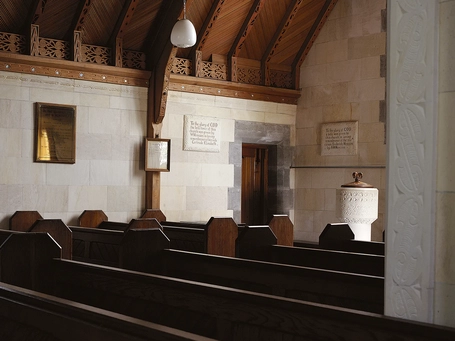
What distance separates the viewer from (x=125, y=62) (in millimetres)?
8406

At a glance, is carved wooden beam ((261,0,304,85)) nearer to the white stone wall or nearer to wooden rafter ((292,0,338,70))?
wooden rafter ((292,0,338,70))

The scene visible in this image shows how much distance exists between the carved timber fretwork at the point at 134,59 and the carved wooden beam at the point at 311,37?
2.59 m

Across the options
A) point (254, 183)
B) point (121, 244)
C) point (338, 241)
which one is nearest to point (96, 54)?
point (254, 183)

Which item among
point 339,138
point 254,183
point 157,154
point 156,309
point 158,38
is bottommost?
point 156,309

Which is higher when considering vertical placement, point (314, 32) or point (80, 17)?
point (314, 32)

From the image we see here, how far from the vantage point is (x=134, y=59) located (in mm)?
8477

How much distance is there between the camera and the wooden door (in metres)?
10.0

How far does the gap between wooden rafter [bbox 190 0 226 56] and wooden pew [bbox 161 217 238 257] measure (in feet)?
11.1

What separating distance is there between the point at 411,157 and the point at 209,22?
22.4 feet

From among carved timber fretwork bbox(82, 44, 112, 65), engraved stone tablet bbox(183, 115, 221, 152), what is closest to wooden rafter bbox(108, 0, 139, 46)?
carved timber fretwork bbox(82, 44, 112, 65)

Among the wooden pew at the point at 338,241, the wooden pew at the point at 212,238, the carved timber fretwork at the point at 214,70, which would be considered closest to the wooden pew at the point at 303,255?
the wooden pew at the point at 338,241

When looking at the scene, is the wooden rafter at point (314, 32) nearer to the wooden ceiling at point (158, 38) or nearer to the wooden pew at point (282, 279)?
the wooden ceiling at point (158, 38)

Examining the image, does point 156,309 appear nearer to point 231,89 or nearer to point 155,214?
point 155,214

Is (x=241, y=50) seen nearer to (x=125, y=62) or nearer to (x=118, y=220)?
(x=125, y=62)
